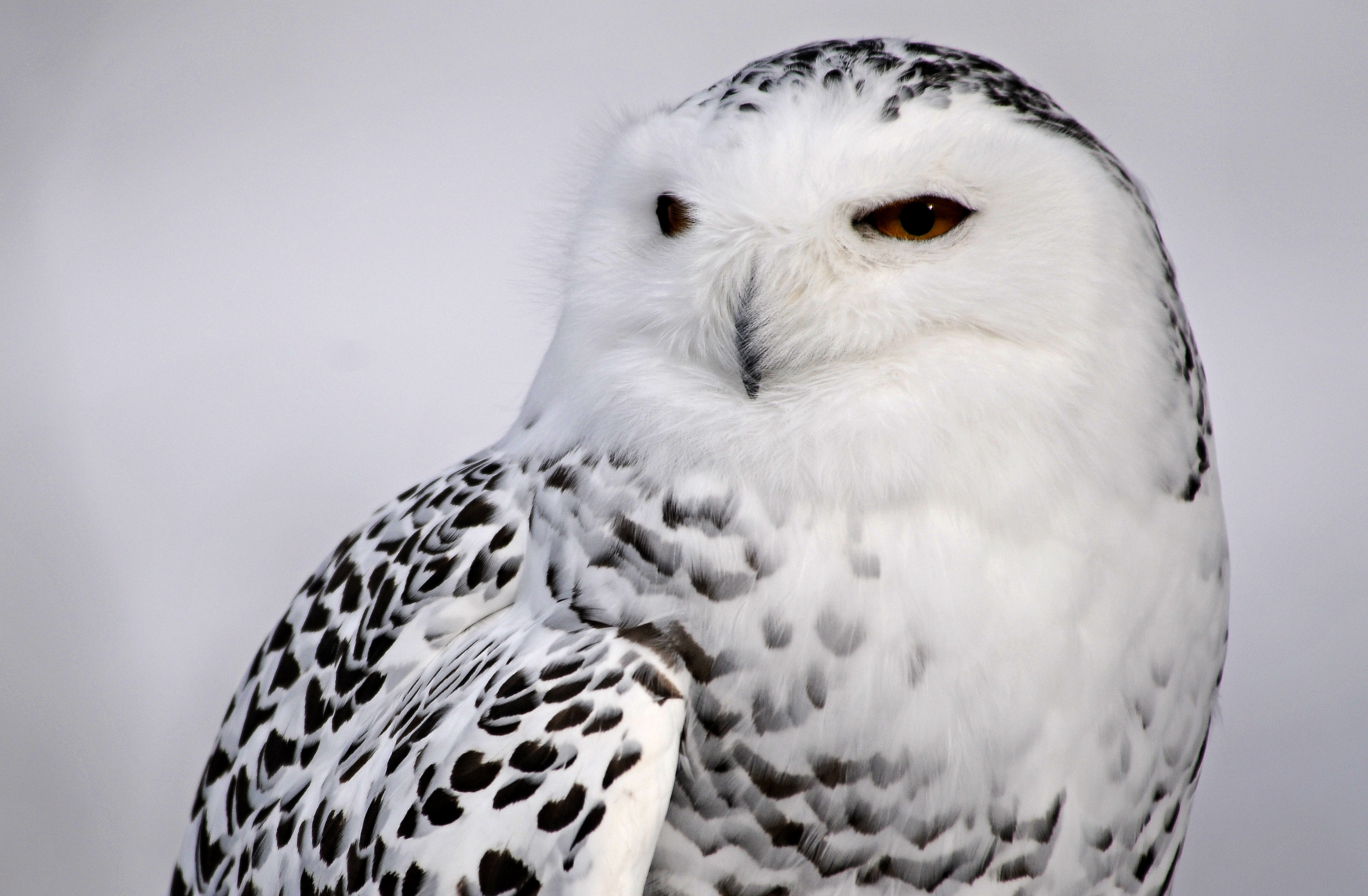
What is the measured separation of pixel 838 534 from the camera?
1101 mm

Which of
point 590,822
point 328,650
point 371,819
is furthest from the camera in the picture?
point 328,650

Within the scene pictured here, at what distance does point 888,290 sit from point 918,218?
6 cm

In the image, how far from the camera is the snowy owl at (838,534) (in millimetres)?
1060

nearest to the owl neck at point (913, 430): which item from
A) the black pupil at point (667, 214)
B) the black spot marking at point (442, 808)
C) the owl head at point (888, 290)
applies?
the owl head at point (888, 290)

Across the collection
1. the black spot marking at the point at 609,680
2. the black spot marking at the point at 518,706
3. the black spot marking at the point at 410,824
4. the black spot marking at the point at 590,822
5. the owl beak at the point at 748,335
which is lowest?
the black spot marking at the point at 410,824

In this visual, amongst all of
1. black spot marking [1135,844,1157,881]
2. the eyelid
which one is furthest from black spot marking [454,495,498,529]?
black spot marking [1135,844,1157,881]

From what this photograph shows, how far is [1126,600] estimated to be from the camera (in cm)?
116

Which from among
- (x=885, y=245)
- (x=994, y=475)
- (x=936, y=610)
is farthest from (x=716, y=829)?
(x=885, y=245)

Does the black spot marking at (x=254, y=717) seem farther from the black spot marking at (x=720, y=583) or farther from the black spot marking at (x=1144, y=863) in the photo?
the black spot marking at (x=1144, y=863)

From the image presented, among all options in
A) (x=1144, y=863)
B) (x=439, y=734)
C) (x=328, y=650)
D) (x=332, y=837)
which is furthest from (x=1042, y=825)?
(x=328, y=650)

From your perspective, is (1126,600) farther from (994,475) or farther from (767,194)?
(767,194)

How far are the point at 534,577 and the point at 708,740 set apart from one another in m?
0.24

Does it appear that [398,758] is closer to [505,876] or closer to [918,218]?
[505,876]

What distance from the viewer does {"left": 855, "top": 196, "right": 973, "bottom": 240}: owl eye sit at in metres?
1.05
